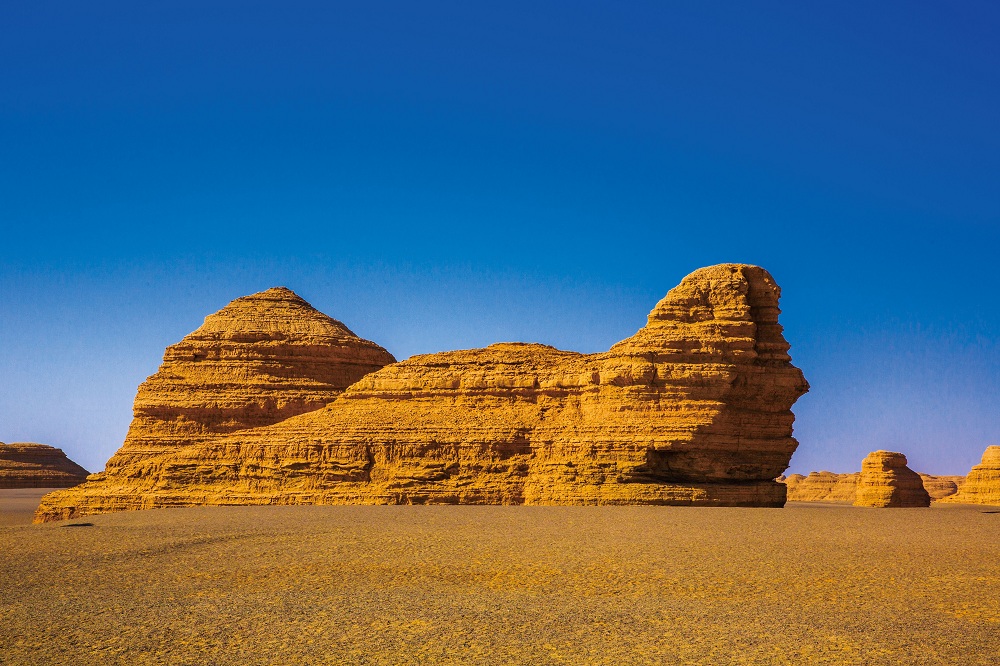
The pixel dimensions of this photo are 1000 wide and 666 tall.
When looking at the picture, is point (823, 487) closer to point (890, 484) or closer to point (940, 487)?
point (940, 487)

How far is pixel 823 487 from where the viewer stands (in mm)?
99812

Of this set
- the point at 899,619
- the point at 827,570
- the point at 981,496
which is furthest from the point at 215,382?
the point at 981,496

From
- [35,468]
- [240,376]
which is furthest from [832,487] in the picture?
[35,468]

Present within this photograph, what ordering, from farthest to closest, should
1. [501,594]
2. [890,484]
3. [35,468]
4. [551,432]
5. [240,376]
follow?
[35,468] → [890,484] → [240,376] → [551,432] → [501,594]

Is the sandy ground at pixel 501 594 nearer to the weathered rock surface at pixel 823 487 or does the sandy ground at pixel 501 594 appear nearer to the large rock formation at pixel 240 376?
the large rock formation at pixel 240 376

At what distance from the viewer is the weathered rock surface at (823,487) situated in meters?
95.6

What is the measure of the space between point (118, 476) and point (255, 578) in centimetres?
2724

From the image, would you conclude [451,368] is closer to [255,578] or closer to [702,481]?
[702,481]

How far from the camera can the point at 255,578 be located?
1584 cm

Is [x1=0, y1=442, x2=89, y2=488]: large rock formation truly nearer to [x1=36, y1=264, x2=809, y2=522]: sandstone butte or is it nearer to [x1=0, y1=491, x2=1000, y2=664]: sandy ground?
[x1=36, y1=264, x2=809, y2=522]: sandstone butte

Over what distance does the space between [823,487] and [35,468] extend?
87447 millimetres

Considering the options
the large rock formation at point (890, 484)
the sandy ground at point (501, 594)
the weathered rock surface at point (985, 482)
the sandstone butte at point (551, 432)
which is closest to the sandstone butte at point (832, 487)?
the weathered rock surface at point (985, 482)

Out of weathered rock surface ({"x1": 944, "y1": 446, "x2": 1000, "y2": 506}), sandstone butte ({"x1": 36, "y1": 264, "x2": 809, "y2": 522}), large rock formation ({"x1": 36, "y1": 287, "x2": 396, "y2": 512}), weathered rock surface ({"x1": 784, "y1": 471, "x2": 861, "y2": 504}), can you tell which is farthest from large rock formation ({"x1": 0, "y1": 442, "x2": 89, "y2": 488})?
weathered rock surface ({"x1": 944, "y1": 446, "x2": 1000, "y2": 506})

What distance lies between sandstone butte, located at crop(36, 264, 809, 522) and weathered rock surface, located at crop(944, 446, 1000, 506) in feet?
125
